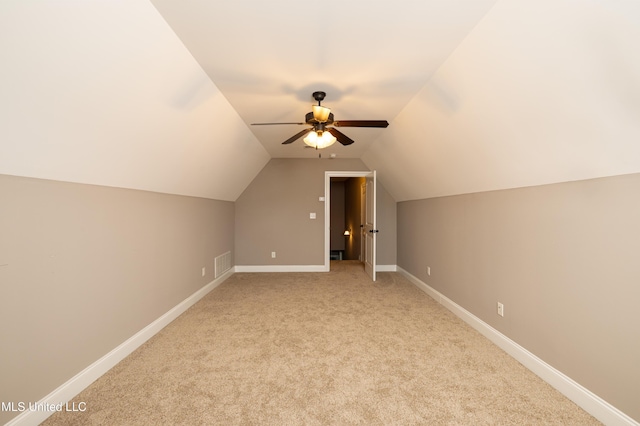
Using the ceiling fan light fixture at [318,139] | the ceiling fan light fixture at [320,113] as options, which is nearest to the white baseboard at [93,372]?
the ceiling fan light fixture at [318,139]

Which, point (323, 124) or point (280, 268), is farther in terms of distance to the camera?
point (280, 268)

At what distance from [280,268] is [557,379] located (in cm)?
472

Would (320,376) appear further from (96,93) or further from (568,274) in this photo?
(96,93)

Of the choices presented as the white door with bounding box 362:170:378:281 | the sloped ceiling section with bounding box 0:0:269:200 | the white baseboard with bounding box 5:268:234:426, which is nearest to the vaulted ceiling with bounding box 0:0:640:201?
the sloped ceiling section with bounding box 0:0:269:200

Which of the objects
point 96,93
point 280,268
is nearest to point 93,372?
point 96,93

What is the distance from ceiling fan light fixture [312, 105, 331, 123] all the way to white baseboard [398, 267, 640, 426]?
2.63m

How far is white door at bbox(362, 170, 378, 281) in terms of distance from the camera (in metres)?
5.30

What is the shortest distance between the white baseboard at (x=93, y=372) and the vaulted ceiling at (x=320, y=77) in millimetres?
1385

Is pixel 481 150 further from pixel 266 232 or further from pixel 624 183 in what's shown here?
pixel 266 232

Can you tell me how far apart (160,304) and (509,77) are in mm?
3765

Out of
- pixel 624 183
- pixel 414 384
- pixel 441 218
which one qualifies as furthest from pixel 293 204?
pixel 624 183

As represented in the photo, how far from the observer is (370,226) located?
571 centimetres

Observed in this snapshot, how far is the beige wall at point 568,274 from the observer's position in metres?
1.74

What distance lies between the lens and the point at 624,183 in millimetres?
1755
